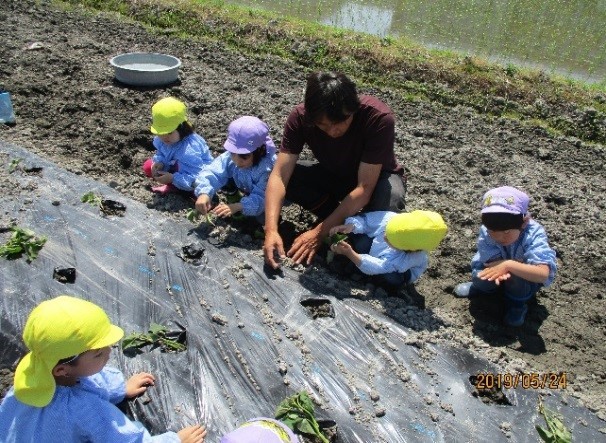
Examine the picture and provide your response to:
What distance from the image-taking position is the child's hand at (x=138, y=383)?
2.51 m

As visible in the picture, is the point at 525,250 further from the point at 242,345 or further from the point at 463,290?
the point at 242,345

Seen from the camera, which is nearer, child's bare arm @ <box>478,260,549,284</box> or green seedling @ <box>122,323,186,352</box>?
green seedling @ <box>122,323,186,352</box>

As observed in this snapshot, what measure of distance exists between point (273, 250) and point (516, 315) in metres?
1.46

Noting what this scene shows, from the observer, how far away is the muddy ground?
11.0ft

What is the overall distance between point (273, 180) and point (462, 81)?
12.4 ft

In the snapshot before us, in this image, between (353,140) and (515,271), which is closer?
(515,271)

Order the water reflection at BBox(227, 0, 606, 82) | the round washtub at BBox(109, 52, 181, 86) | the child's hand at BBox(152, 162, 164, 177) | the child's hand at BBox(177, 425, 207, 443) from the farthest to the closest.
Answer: the water reflection at BBox(227, 0, 606, 82) < the round washtub at BBox(109, 52, 181, 86) < the child's hand at BBox(152, 162, 164, 177) < the child's hand at BBox(177, 425, 207, 443)

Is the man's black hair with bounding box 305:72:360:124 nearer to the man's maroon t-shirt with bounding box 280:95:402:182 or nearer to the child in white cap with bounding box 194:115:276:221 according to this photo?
the man's maroon t-shirt with bounding box 280:95:402:182

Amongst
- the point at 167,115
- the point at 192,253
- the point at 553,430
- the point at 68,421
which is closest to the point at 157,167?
the point at 167,115

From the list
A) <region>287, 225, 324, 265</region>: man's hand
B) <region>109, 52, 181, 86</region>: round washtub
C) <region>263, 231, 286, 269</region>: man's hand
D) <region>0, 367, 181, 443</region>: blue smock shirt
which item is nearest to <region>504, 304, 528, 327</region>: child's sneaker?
<region>287, 225, 324, 265</region>: man's hand

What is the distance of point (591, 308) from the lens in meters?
3.57

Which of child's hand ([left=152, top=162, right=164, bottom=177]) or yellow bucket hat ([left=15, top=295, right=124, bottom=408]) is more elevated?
yellow bucket hat ([left=15, top=295, right=124, bottom=408])

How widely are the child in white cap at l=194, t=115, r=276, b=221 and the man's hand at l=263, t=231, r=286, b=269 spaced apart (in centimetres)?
43

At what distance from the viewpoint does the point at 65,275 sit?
316cm
